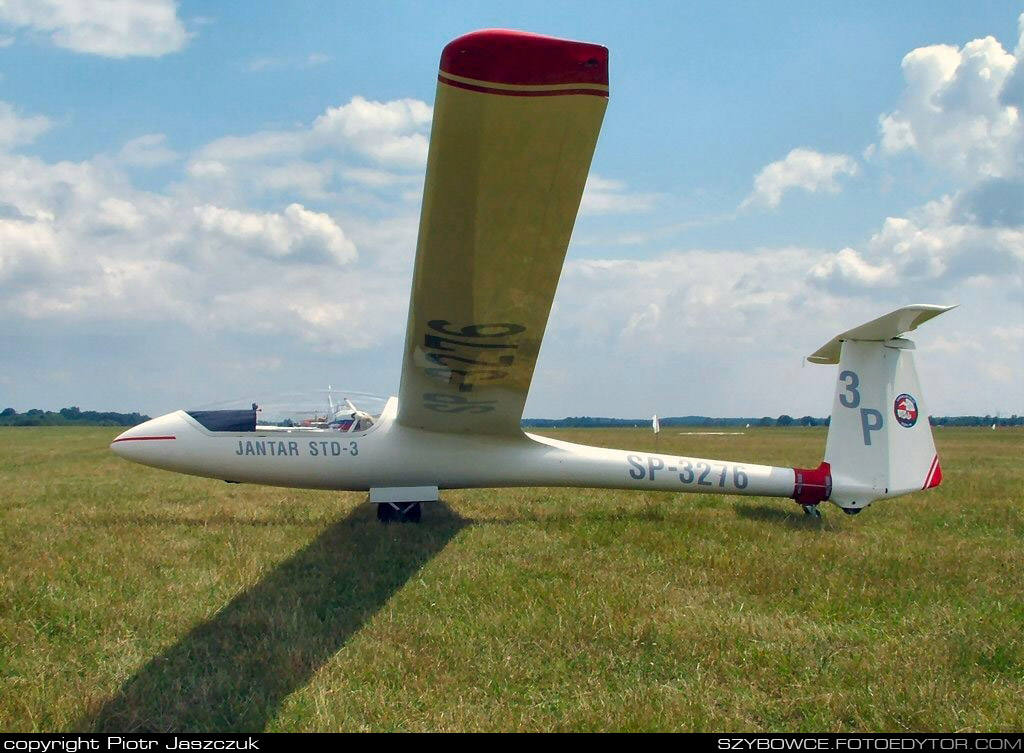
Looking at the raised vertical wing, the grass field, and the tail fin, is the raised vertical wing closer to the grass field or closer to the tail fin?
the grass field

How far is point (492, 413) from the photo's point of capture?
739 cm

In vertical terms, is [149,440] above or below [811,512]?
above

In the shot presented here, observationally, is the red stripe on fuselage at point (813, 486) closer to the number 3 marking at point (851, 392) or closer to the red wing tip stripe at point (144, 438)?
the number 3 marking at point (851, 392)

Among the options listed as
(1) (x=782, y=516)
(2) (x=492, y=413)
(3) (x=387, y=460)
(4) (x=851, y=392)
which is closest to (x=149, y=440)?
(3) (x=387, y=460)

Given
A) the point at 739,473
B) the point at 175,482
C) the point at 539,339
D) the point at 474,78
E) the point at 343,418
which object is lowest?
the point at 175,482

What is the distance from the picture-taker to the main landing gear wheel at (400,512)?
8.27 m

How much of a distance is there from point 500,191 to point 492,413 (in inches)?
153

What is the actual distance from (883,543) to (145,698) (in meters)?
6.86

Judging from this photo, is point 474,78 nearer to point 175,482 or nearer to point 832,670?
point 832,670

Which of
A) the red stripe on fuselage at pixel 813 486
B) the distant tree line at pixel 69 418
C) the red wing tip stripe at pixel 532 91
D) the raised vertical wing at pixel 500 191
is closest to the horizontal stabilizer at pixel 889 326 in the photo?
the red stripe on fuselage at pixel 813 486

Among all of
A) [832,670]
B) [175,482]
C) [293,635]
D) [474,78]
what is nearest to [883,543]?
[832,670]

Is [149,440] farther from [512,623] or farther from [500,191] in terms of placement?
[500,191]

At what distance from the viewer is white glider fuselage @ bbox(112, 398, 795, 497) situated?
7.74 meters
